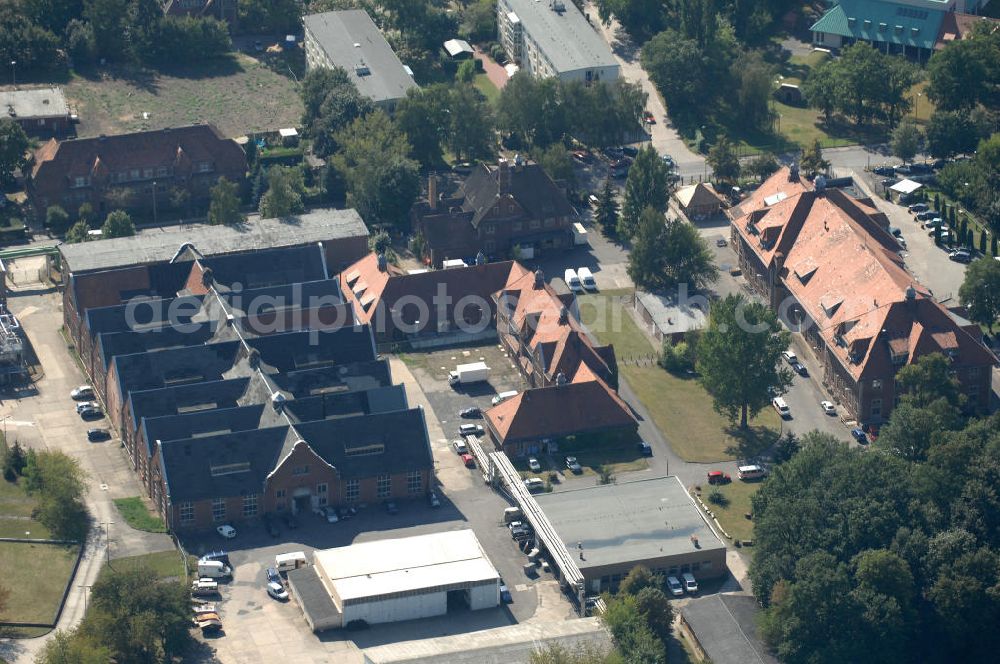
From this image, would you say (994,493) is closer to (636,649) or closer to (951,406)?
(951,406)

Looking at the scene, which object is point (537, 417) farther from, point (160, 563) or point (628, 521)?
point (160, 563)

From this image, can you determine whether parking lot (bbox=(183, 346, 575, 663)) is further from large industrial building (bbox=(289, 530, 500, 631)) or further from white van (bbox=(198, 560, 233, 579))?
large industrial building (bbox=(289, 530, 500, 631))

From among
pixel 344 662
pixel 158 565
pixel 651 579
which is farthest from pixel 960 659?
pixel 158 565

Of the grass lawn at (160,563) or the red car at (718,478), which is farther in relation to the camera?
the red car at (718,478)

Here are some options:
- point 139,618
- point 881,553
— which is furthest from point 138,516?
point 881,553

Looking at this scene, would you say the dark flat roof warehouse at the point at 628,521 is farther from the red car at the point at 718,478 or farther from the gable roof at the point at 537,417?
the gable roof at the point at 537,417

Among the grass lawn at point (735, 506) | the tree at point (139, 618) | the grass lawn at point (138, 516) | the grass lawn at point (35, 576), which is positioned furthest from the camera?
the grass lawn at point (735, 506)

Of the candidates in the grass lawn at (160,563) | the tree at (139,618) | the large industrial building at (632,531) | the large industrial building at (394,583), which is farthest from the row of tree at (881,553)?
the grass lawn at (160,563)
